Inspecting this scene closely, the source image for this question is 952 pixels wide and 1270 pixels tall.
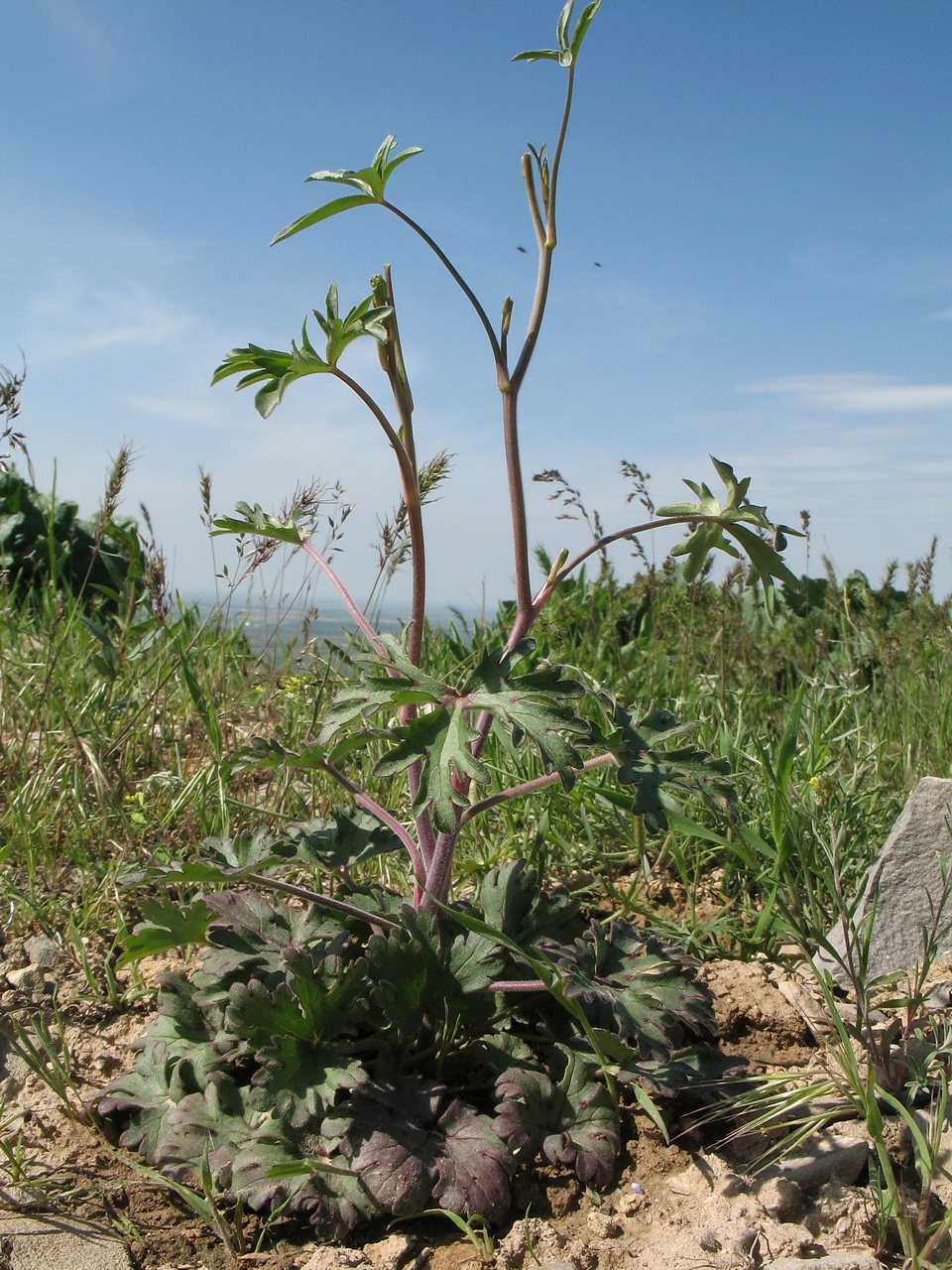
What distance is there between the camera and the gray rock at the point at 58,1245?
1595 millimetres

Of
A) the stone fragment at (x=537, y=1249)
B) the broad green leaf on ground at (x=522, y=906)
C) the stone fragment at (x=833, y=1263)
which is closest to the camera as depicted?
the stone fragment at (x=833, y=1263)

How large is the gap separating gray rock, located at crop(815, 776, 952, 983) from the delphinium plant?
54 centimetres

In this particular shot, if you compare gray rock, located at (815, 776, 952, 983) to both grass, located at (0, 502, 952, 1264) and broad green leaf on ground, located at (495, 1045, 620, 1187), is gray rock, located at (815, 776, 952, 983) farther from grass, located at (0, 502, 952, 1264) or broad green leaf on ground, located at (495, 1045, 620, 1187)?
broad green leaf on ground, located at (495, 1045, 620, 1187)

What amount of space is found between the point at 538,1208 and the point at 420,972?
0.47 meters

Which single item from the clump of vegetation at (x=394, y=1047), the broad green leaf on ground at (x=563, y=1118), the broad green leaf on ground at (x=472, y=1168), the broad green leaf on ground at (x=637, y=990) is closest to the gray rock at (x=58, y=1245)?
the clump of vegetation at (x=394, y=1047)

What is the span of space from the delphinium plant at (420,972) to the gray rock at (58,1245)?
152 mm

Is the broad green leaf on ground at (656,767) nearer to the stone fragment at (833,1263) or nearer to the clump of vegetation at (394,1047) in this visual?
the clump of vegetation at (394,1047)

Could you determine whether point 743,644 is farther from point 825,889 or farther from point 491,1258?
point 491,1258

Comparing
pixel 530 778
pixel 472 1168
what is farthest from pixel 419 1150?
pixel 530 778

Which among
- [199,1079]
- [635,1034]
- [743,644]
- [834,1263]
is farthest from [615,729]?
[743,644]

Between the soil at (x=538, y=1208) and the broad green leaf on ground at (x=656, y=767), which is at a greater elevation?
the broad green leaf on ground at (x=656, y=767)

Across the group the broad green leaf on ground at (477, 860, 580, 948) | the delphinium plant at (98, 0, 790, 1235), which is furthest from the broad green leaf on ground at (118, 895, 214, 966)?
the broad green leaf on ground at (477, 860, 580, 948)

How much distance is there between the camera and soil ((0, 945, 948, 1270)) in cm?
161

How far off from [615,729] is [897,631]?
10.4 ft
